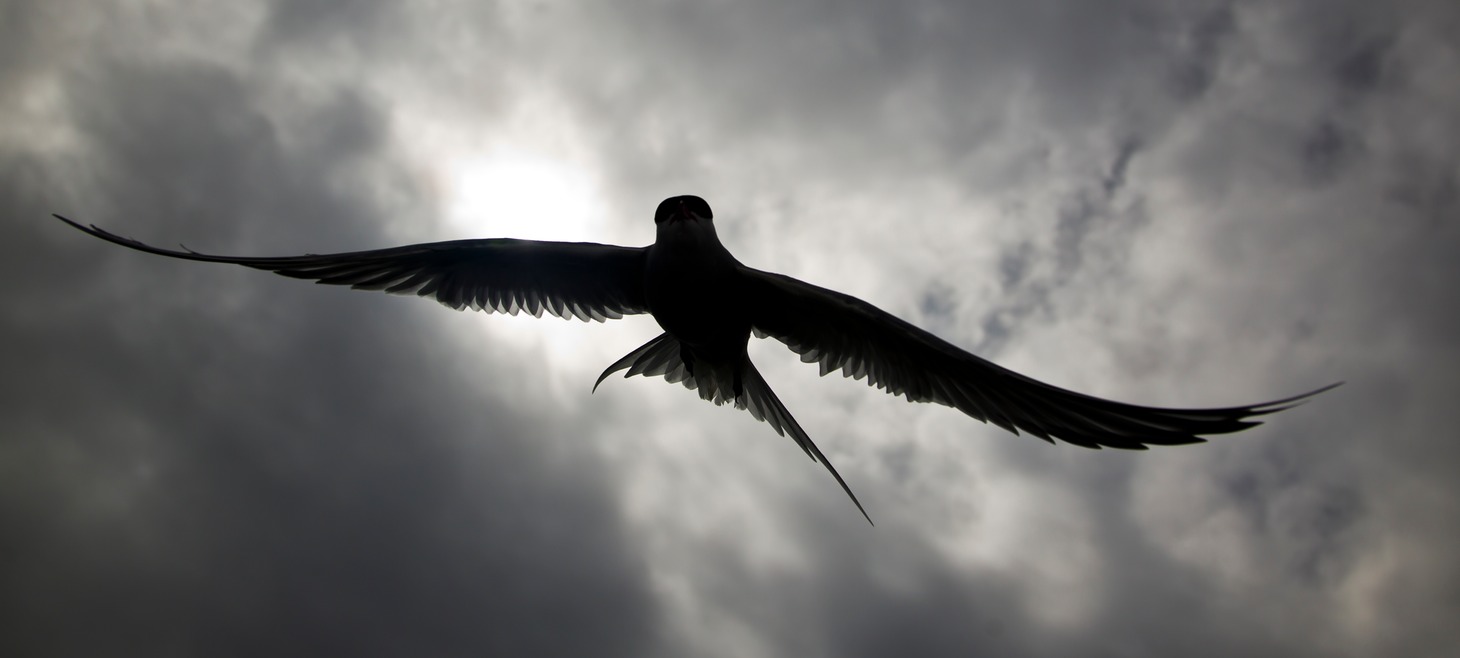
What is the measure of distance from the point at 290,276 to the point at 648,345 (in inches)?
145

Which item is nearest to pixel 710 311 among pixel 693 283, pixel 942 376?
pixel 693 283

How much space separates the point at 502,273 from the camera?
8.49 meters

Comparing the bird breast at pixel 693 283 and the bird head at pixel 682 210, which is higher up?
the bird head at pixel 682 210

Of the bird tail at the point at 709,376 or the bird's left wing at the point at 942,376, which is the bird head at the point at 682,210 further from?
the bird tail at the point at 709,376

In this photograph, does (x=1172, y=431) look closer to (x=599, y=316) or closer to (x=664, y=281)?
(x=664, y=281)

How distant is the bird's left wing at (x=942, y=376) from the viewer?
18.1 ft

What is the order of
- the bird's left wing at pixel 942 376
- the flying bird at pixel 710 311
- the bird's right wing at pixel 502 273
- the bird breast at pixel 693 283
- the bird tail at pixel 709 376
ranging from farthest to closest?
1. the bird tail at pixel 709 376
2. the bird's right wing at pixel 502 273
3. the bird breast at pixel 693 283
4. the flying bird at pixel 710 311
5. the bird's left wing at pixel 942 376

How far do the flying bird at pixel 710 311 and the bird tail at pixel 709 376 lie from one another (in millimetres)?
14

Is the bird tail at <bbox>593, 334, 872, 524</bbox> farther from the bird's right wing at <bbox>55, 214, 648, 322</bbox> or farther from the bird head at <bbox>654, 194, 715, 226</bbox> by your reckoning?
the bird head at <bbox>654, 194, 715, 226</bbox>

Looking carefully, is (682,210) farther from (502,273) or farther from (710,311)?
Result: (502,273)

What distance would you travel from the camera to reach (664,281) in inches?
293

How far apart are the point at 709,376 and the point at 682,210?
2156 mm

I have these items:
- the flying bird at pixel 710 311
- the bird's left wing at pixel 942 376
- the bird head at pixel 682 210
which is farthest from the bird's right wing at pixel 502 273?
the bird's left wing at pixel 942 376

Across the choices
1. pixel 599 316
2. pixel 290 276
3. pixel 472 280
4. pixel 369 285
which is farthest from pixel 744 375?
pixel 290 276
